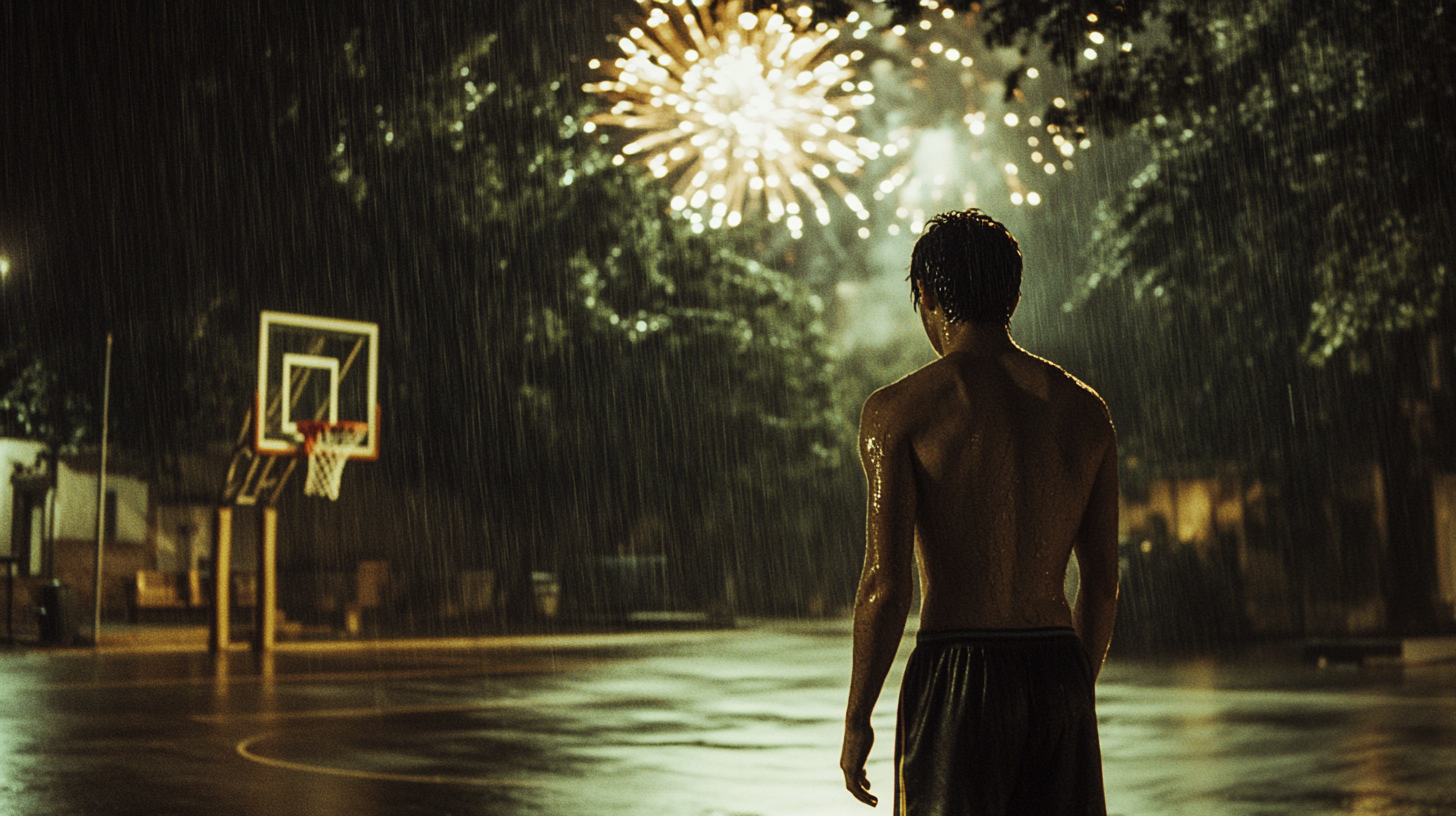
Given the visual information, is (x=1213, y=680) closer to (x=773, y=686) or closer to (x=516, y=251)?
(x=773, y=686)

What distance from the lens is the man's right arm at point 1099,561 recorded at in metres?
3.54

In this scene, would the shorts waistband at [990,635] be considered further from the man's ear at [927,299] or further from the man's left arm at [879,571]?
the man's ear at [927,299]

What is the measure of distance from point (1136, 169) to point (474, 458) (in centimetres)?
2246

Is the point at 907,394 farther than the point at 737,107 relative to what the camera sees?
No

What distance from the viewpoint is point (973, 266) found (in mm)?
3561

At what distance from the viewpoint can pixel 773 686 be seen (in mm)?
18859

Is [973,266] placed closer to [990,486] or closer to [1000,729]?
[990,486]

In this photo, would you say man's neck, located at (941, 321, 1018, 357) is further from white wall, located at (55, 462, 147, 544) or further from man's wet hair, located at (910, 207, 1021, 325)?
white wall, located at (55, 462, 147, 544)

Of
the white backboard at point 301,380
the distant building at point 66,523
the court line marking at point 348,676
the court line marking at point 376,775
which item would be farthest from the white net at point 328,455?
the court line marking at point 376,775

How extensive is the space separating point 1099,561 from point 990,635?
38 centimetres

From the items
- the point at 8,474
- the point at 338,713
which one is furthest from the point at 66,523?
the point at 338,713

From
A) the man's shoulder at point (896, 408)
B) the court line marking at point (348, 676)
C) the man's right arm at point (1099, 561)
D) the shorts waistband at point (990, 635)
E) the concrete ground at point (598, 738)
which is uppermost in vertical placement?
the man's shoulder at point (896, 408)

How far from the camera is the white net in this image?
2602cm

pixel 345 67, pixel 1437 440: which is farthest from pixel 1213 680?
pixel 1437 440
